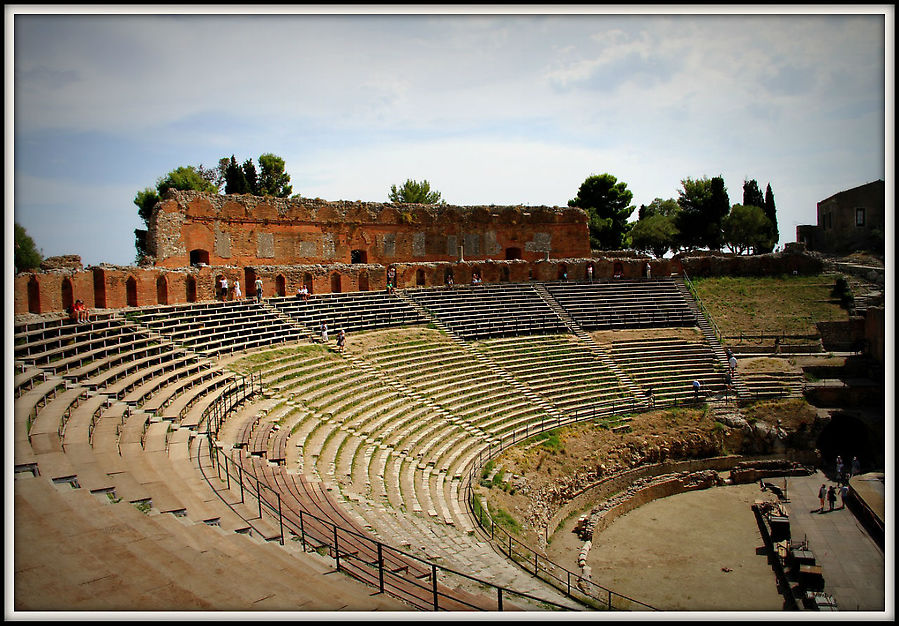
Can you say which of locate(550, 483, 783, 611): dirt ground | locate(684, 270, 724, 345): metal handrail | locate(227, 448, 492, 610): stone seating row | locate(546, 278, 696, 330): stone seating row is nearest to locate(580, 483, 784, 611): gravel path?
locate(550, 483, 783, 611): dirt ground

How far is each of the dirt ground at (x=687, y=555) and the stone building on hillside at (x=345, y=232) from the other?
19221mm

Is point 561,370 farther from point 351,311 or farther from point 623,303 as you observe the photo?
point 351,311

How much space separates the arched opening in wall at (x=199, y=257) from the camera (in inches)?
1066

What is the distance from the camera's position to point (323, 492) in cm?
1053

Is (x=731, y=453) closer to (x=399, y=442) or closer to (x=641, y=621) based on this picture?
(x=399, y=442)

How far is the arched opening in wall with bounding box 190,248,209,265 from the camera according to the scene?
88.8 feet

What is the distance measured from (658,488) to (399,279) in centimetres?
1518

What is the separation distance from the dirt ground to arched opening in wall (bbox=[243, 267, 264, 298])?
15.4m

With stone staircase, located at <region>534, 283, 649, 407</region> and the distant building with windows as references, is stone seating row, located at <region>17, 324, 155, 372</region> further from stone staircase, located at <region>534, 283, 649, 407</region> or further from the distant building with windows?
the distant building with windows

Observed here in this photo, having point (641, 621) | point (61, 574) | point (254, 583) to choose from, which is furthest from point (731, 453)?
point (61, 574)

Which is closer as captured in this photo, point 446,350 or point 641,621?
point 641,621

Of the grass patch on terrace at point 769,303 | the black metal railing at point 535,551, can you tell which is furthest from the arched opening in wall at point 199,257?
the grass patch on terrace at point 769,303

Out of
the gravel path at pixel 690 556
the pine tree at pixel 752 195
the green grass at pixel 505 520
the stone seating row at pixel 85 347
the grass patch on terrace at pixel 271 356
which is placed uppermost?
the pine tree at pixel 752 195

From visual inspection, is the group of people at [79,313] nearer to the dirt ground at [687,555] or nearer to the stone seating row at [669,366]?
the dirt ground at [687,555]
